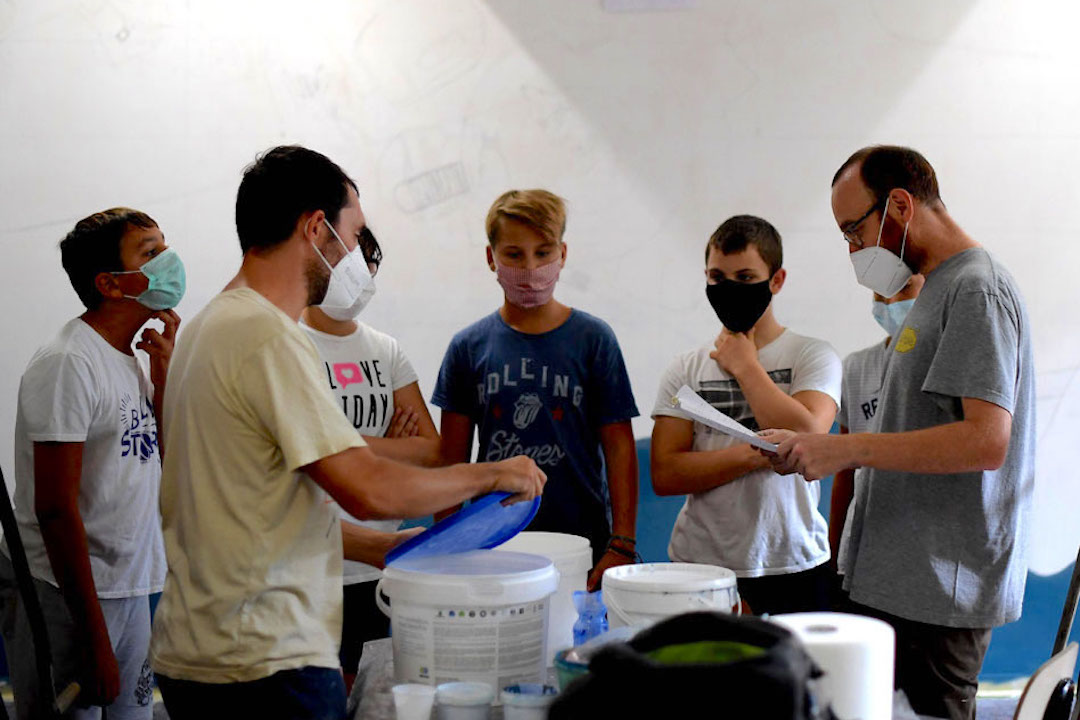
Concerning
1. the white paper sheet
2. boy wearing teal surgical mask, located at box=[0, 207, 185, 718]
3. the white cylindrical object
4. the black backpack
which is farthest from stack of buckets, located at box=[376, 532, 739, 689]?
Answer: boy wearing teal surgical mask, located at box=[0, 207, 185, 718]

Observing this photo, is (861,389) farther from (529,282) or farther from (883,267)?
(529,282)

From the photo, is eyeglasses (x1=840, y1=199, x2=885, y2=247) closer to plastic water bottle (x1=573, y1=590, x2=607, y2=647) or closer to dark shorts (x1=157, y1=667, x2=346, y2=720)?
plastic water bottle (x1=573, y1=590, x2=607, y2=647)

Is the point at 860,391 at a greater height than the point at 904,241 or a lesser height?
lesser

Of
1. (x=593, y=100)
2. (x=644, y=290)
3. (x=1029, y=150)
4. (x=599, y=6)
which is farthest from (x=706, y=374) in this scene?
(x=1029, y=150)

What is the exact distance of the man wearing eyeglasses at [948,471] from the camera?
165 cm

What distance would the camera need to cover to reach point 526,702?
3.97ft

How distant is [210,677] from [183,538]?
0.64 ft

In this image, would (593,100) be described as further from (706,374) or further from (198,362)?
(198,362)

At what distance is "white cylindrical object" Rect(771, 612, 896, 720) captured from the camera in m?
1.12

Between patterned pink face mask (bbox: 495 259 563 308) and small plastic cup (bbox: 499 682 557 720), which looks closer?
small plastic cup (bbox: 499 682 557 720)

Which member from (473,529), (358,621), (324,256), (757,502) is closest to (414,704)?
(473,529)

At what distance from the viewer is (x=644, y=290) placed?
126 inches

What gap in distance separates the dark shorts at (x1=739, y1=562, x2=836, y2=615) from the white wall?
3.30 feet

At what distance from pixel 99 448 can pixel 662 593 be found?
4.71 feet
